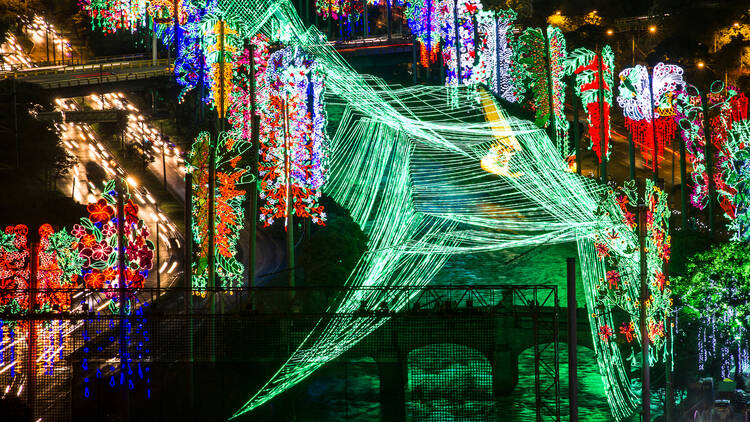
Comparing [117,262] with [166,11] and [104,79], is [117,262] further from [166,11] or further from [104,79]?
[104,79]

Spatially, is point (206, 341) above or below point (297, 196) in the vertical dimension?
below

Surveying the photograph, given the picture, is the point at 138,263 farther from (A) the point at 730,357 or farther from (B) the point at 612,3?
(B) the point at 612,3

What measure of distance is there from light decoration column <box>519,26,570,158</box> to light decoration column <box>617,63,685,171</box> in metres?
6.18

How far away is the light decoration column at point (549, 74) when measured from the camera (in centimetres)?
5156

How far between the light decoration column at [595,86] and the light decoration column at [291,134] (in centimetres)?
1590

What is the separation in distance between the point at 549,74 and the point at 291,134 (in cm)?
1986

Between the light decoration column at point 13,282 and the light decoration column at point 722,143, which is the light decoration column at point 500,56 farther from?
the light decoration column at point 13,282

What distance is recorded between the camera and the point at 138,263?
3097 centimetres

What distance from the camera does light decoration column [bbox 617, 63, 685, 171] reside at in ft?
146

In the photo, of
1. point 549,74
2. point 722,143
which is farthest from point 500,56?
point 722,143

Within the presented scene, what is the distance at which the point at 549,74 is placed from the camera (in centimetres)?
5109

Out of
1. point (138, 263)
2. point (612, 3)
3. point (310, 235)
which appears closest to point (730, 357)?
point (310, 235)

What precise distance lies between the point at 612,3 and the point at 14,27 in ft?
140

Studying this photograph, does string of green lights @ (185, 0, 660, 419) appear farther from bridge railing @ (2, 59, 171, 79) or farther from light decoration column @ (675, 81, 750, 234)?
bridge railing @ (2, 59, 171, 79)
